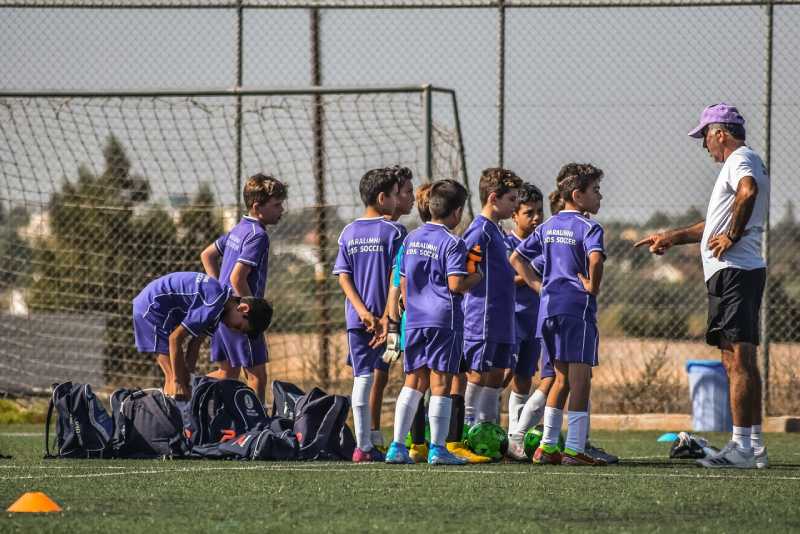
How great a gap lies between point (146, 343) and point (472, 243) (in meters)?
2.20

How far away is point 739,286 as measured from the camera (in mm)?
7484

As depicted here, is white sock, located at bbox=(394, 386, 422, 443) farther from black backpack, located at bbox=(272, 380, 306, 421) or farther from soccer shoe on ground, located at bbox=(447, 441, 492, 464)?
black backpack, located at bbox=(272, 380, 306, 421)

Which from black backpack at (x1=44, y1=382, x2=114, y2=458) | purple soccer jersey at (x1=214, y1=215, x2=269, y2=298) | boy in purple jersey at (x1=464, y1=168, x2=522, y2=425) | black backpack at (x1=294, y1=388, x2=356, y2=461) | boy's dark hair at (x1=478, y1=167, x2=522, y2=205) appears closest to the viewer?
black backpack at (x1=44, y1=382, x2=114, y2=458)

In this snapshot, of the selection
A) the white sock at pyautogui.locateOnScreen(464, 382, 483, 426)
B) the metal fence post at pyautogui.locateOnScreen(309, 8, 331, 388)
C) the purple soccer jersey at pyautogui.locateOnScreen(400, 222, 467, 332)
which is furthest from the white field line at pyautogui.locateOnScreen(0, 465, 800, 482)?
the metal fence post at pyautogui.locateOnScreen(309, 8, 331, 388)

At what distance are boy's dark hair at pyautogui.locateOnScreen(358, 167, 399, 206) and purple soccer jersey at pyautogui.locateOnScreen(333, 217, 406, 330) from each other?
172 millimetres

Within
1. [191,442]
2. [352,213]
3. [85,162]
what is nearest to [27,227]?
[85,162]

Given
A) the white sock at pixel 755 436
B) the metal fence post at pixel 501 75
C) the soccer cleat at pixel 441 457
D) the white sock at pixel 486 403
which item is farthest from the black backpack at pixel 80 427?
the metal fence post at pixel 501 75

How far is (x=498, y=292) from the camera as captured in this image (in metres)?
8.51

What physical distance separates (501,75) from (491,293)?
4.27 m

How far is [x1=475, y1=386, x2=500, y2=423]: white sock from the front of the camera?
348 inches

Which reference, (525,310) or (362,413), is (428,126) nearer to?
(525,310)

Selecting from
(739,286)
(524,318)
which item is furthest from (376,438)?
(739,286)

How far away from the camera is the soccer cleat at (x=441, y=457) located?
25.2 ft

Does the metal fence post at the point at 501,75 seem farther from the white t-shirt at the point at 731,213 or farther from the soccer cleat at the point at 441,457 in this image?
the soccer cleat at the point at 441,457
